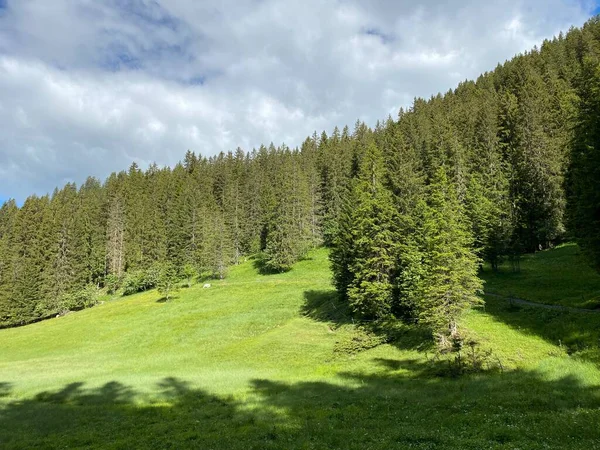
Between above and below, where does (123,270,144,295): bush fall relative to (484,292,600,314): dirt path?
above

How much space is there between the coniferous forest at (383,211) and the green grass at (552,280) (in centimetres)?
279

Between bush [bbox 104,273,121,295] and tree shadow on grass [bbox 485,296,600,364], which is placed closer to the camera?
tree shadow on grass [bbox 485,296,600,364]

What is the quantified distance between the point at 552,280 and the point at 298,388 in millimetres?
33611

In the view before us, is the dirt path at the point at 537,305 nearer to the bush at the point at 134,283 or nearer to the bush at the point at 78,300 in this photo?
the bush at the point at 134,283

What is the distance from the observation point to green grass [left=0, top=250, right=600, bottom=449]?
13867mm

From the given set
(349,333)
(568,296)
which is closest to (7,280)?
(349,333)

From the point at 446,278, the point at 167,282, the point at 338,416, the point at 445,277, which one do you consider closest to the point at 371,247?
the point at 446,278

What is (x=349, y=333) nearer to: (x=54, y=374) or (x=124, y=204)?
(x=54, y=374)

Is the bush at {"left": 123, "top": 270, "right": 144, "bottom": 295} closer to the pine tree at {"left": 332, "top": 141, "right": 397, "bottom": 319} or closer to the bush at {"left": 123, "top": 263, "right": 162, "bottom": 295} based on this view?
the bush at {"left": 123, "top": 263, "right": 162, "bottom": 295}

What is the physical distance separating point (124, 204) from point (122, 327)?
67.4m

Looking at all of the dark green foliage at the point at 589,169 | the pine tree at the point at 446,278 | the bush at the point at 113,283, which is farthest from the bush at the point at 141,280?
the dark green foliage at the point at 589,169

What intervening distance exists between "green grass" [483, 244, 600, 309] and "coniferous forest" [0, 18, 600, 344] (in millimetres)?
2792

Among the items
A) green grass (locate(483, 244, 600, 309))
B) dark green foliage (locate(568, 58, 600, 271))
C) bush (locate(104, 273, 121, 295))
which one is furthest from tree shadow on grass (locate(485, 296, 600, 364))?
bush (locate(104, 273, 121, 295))

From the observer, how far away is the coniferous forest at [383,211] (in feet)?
110
